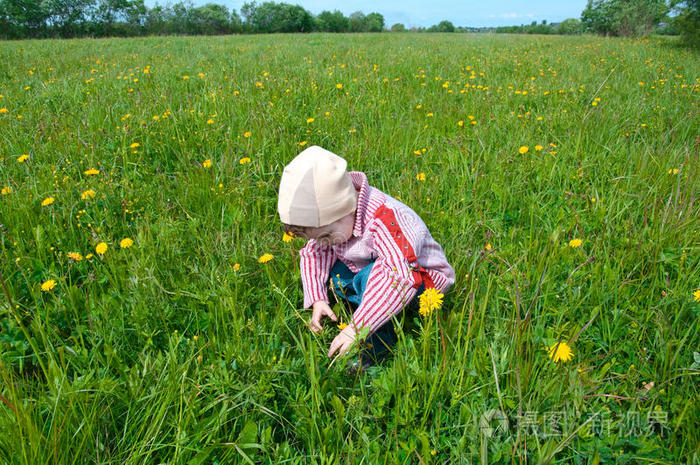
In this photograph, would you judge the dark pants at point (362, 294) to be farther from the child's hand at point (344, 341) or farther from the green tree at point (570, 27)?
the green tree at point (570, 27)

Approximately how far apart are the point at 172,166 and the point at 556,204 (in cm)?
282

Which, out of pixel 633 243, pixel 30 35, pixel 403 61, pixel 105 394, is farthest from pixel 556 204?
pixel 30 35

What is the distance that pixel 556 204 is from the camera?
8.10 ft

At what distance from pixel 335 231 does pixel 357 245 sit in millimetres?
123

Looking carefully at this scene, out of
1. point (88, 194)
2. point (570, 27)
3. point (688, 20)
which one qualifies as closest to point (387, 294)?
point (88, 194)

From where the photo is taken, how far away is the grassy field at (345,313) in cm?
120

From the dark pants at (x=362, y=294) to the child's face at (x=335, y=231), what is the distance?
175mm

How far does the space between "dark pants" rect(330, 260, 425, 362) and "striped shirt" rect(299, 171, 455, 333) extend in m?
0.04

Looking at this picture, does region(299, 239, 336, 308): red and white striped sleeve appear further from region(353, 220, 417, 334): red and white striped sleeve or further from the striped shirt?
region(353, 220, 417, 334): red and white striped sleeve

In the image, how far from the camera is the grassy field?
1.20 m

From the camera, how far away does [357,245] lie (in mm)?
1707

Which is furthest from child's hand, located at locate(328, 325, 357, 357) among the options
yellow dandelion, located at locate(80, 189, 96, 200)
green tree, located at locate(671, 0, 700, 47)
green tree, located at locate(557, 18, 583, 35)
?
green tree, located at locate(557, 18, 583, 35)

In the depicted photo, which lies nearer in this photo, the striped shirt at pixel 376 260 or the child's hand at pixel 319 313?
the striped shirt at pixel 376 260

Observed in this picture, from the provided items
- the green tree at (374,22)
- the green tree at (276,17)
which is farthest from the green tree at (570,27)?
the green tree at (276,17)
